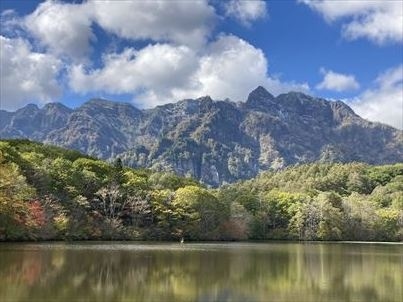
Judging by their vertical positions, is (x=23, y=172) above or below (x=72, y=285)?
above

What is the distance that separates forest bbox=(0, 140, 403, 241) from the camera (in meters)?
84.5

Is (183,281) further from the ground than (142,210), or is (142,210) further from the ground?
(142,210)

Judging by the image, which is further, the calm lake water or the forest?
the forest

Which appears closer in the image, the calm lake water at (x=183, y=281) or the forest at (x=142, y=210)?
the calm lake water at (x=183, y=281)

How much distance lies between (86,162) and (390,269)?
285 ft

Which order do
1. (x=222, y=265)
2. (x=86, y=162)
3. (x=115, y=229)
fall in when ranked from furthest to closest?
(x=86, y=162)
(x=115, y=229)
(x=222, y=265)

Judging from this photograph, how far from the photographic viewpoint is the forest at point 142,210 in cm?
8450

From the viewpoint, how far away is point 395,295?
3275cm

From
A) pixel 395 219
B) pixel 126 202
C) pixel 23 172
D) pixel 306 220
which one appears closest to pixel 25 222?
pixel 23 172

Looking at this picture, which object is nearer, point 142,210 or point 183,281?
point 183,281

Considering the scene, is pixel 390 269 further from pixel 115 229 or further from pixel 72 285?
pixel 115 229

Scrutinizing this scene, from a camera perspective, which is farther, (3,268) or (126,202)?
(126,202)

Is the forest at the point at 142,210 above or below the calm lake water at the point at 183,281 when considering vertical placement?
above

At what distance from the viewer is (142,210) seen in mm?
115750
